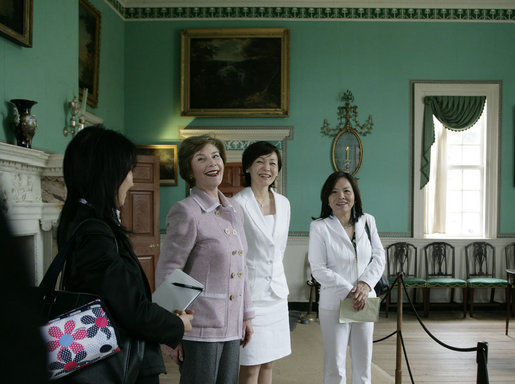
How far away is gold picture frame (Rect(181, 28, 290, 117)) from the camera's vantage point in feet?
24.6

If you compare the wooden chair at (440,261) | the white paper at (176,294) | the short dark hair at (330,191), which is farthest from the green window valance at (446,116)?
the white paper at (176,294)

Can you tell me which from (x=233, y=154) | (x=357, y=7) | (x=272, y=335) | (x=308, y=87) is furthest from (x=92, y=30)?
(x=272, y=335)

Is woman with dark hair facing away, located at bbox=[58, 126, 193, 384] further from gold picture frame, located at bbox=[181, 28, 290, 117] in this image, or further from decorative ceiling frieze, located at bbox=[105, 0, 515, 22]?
decorative ceiling frieze, located at bbox=[105, 0, 515, 22]

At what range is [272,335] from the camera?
8.36ft

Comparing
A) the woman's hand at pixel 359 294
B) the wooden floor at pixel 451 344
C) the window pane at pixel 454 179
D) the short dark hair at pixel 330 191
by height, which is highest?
the window pane at pixel 454 179

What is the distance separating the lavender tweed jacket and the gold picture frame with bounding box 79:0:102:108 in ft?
15.4

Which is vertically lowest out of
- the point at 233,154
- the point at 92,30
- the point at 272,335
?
the point at 272,335

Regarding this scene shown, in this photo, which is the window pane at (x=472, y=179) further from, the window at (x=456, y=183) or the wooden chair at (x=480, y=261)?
the wooden chair at (x=480, y=261)

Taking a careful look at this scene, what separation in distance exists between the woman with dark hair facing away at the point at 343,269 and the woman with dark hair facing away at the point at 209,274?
0.90 m

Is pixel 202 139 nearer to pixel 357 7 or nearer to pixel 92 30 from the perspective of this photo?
pixel 92 30

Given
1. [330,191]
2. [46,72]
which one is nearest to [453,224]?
[330,191]

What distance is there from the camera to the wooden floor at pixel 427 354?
421cm

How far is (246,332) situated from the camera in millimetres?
2301

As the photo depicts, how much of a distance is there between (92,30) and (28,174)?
323cm
